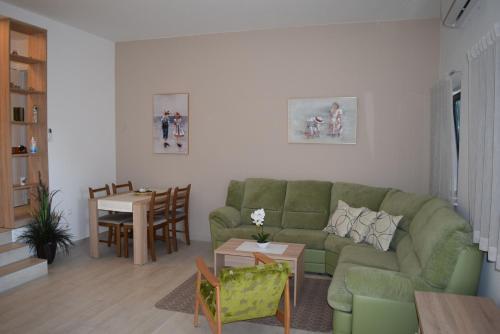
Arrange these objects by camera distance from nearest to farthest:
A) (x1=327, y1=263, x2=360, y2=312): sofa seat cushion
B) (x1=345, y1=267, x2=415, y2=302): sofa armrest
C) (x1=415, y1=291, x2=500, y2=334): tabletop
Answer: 1. (x1=415, y1=291, x2=500, y2=334): tabletop
2. (x1=345, y1=267, x2=415, y2=302): sofa armrest
3. (x1=327, y1=263, x2=360, y2=312): sofa seat cushion

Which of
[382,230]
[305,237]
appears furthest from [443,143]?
[305,237]

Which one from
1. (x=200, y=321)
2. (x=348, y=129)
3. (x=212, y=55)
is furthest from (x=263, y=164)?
(x=200, y=321)

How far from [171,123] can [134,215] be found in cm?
173

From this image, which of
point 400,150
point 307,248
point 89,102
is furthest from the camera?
point 89,102

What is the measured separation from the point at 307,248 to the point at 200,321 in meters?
1.58

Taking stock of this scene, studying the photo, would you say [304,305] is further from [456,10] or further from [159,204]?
[456,10]

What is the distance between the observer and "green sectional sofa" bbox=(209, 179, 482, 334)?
8.66 ft

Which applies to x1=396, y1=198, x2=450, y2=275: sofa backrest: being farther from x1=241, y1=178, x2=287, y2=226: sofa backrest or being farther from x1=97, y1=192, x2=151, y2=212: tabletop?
x1=97, y1=192, x2=151, y2=212: tabletop

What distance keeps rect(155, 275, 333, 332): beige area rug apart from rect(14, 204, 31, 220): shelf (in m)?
2.19

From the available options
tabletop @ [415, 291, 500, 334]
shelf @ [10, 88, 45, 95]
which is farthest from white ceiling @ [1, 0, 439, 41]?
tabletop @ [415, 291, 500, 334]

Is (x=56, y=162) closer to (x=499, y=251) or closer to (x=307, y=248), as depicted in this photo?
(x=307, y=248)

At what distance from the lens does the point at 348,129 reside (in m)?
5.02

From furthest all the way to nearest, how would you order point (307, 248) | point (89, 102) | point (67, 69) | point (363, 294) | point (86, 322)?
point (89, 102), point (67, 69), point (307, 248), point (86, 322), point (363, 294)

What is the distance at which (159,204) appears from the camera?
5.05 m
